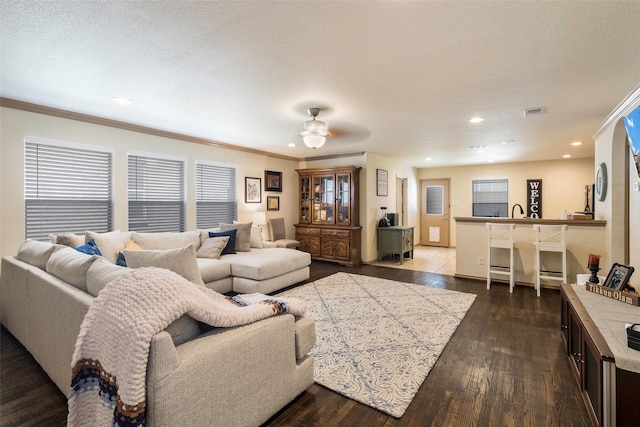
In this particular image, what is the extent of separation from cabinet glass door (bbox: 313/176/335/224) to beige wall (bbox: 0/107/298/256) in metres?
0.90

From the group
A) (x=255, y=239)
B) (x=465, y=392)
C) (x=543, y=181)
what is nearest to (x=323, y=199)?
(x=255, y=239)

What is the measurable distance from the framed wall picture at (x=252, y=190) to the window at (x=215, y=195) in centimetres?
24

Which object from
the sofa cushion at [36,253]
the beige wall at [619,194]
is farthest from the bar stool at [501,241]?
the sofa cushion at [36,253]

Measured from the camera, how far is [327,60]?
2.27 metres

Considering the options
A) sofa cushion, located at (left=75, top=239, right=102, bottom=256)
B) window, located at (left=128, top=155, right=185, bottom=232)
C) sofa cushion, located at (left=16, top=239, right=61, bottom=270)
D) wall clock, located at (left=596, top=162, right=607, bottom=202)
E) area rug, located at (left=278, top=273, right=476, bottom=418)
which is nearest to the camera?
area rug, located at (left=278, top=273, right=476, bottom=418)

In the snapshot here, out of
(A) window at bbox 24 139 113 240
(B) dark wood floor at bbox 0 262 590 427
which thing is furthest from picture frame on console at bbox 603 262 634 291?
(A) window at bbox 24 139 113 240

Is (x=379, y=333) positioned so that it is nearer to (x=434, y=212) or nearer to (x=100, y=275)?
(x=100, y=275)

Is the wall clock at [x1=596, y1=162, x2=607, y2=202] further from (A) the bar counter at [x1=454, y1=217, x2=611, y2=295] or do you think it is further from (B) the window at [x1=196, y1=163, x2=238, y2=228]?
(B) the window at [x1=196, y1=163, x2=238, y2=228]

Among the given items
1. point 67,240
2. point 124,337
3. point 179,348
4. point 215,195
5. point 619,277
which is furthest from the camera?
point 215,195

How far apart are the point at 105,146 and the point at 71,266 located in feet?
8.75

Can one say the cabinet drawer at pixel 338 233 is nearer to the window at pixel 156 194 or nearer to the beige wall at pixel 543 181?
the window at pixel 156 194

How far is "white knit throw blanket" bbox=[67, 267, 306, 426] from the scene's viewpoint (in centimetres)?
117

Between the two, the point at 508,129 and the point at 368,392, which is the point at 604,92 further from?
the point at 368,392

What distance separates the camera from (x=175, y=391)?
1.24 metres
